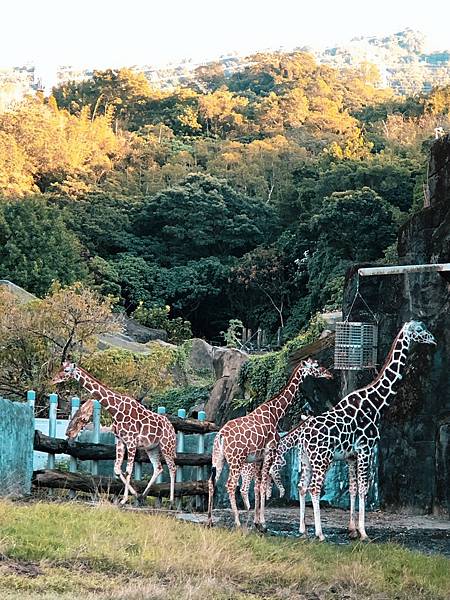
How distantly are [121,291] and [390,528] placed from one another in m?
36.6

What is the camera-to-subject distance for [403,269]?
15.4 metres

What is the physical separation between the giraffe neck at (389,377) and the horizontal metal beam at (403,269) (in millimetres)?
2278

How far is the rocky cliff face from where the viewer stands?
14.1 metres

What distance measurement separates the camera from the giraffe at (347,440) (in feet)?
37.4

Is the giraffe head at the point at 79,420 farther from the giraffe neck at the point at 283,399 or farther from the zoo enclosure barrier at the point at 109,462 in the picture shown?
the giraffe neck at the point at 283,399

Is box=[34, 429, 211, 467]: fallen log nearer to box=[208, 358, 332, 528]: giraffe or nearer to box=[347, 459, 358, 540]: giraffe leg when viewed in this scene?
box=[208, 358, 332, 528]: giraffe

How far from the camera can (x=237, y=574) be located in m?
9.07

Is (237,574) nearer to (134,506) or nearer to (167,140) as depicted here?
(134,506)

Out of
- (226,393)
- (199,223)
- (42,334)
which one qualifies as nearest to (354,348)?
(226,393)

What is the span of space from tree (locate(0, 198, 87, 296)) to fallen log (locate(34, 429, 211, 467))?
29.8m

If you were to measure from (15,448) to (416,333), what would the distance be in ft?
17.0

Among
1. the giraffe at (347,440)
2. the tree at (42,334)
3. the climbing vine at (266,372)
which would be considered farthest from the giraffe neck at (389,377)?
the tree at (42,334)

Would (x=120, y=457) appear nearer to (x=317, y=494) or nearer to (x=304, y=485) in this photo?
(x=304, y=485)

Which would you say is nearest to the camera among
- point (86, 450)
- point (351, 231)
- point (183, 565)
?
point (183, 565)
